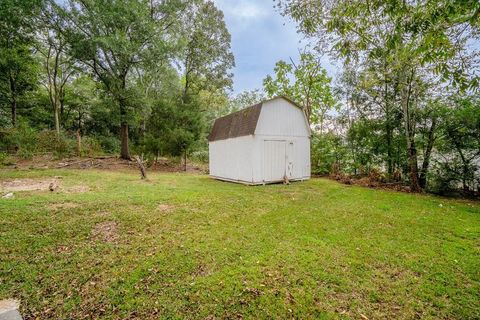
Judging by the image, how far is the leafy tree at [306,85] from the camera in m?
12.6

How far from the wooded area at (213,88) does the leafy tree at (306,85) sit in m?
0.06

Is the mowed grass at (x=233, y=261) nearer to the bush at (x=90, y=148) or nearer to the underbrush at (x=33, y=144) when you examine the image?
the underbrush at (x=33, y=144)

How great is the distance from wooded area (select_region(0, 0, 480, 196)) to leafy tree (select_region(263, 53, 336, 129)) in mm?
60

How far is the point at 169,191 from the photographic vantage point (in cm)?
709

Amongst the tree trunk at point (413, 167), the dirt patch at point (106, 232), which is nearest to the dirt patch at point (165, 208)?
the dirt patch at point (106, 232)

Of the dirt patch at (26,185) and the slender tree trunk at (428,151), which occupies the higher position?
the slender tree trunk at (428,151)

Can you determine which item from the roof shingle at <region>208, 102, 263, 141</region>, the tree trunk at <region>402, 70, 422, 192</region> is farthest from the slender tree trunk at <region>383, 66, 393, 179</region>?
the roof shingle at <region>208, 102, 263, 141</region>

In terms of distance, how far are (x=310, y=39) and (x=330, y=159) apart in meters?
6.44

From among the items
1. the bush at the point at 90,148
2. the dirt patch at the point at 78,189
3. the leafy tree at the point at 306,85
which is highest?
the leafy tree at the point at 306,85

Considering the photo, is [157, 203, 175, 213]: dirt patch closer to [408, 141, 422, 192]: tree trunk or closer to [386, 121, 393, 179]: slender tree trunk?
[408, 141, 422, 192]: tree trunk

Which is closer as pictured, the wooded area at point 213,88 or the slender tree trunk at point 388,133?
the wooded area at point 213,88

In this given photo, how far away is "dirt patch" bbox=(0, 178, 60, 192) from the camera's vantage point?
645 centimetres

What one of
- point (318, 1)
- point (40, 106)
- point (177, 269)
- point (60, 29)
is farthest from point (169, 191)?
point (40, 106)

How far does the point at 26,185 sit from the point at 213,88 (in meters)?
14.3
